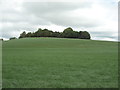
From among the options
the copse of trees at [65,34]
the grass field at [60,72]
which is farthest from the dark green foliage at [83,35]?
the grass field at [60,72]

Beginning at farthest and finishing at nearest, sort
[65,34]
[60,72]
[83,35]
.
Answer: [83,35], [65,34], [60,72]

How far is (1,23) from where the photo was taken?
837 cm

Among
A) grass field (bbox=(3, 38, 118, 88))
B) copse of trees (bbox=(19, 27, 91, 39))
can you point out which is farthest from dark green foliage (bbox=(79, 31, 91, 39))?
grass field (bbox=(3, 38, 118, 88))

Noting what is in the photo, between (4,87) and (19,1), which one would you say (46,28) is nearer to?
(19,1)

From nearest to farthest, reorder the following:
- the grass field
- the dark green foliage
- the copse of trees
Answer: the grass field < the copse of trees < the dark green foliage

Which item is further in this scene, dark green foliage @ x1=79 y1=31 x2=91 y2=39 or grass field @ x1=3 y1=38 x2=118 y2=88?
dark green foliage @ x1=79 y1=31 x2=91 y2=39

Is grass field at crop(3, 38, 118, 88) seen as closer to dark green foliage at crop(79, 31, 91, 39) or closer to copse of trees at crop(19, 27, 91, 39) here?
copse of trees at crop(19, 27, 91, 39)

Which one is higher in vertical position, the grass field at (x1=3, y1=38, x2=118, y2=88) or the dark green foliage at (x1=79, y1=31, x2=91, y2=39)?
the dark green foliage at (x1=79, y1=31, x2=91, y2=39)

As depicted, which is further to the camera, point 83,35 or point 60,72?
point 83,35

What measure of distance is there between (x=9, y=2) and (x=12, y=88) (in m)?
7.61

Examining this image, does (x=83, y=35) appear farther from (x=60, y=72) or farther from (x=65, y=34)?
(x=60, y=72)

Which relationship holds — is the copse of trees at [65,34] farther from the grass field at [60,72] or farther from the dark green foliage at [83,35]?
the grass field at [60,72]

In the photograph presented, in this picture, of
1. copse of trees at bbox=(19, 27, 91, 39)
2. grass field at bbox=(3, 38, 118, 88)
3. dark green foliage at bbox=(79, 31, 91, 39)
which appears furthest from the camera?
dark green foliage at bbox=(79, 31, 91, 39)

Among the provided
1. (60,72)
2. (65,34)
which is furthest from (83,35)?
(60,72)
